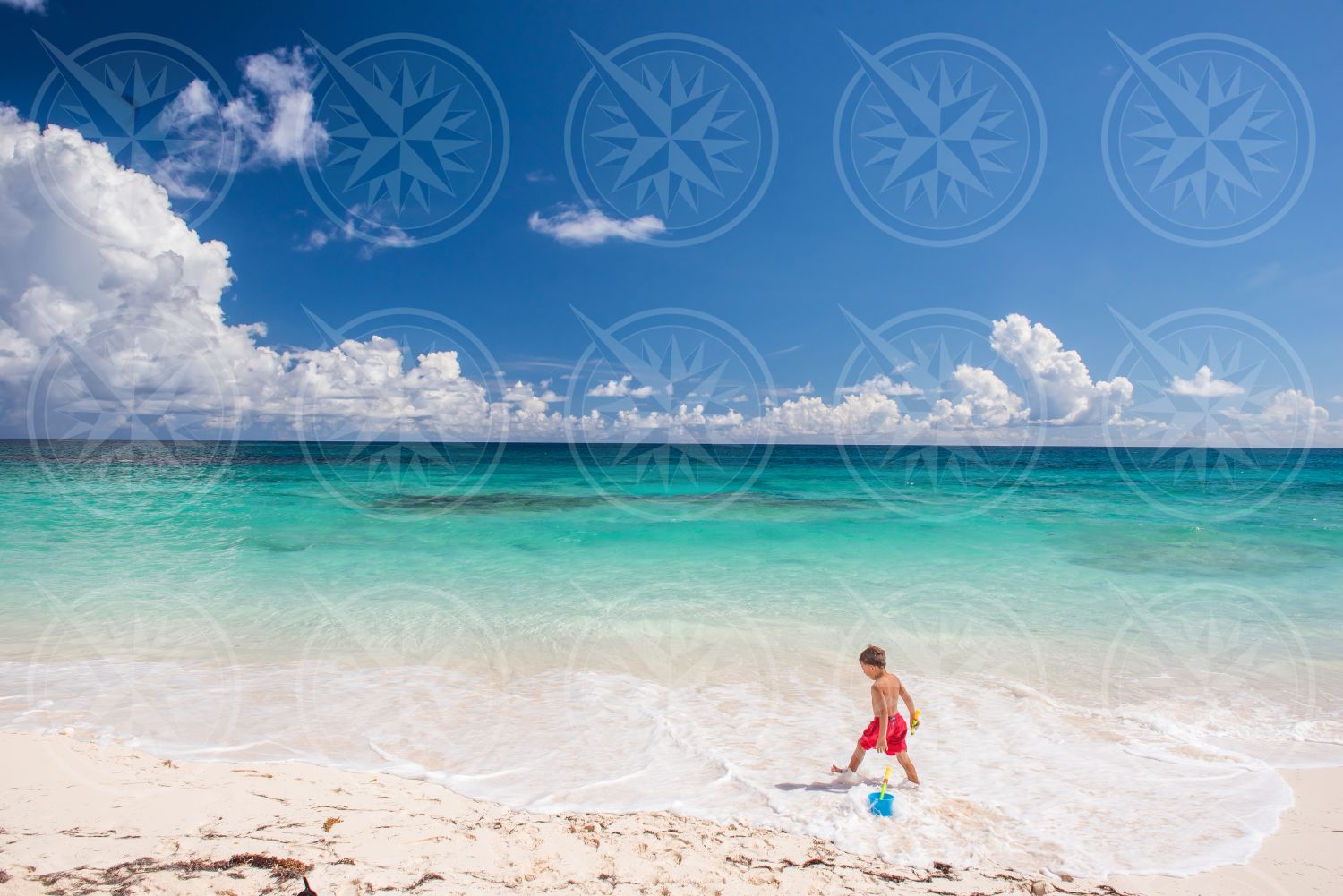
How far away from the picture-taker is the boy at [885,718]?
468 cm

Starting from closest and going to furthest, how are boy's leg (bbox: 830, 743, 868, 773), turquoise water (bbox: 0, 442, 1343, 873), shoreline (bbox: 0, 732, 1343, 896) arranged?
shoreline (bbox: 0, 732, 1343, 896)
turquoise water (bbox: 0, 442, 1343, 873)
boy's leg (bbox: 830, 743, 868, 773)

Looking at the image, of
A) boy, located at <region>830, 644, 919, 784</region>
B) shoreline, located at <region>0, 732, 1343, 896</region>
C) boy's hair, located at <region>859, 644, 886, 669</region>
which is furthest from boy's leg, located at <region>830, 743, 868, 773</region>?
shoreline, located at <region>0, 732, 1343, 896</region>

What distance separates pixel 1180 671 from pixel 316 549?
17.1 metres

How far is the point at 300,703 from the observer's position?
6199mm

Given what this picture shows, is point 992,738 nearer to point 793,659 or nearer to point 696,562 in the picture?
point 793,659

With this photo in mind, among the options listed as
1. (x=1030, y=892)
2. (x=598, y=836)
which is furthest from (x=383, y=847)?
(x=1030, y=892)

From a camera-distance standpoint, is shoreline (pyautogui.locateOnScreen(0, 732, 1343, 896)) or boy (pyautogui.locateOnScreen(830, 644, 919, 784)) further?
boy (pyautogui.locateOnScreen(830, 644, 919, 784))

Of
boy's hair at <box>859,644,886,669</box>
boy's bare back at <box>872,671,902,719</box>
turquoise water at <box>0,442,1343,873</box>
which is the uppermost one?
boy's hair at <box>859,644,886,669</box>

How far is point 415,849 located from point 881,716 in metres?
3.37

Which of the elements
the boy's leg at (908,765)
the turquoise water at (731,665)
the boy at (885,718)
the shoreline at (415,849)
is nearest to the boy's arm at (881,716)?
the boy at (885,718)

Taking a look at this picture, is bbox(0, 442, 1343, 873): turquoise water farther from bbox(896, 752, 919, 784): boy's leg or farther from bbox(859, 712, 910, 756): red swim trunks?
bbox(859, 712, 910, 756): red swim trunks

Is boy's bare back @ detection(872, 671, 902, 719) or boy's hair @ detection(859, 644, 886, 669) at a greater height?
boy's hair @ detection(859, 644, 886, 669)

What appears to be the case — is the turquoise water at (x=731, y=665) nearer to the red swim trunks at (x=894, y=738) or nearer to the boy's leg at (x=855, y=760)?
the boy's leg at (x=855, y=760)

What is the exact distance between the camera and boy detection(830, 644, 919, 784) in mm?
4676
